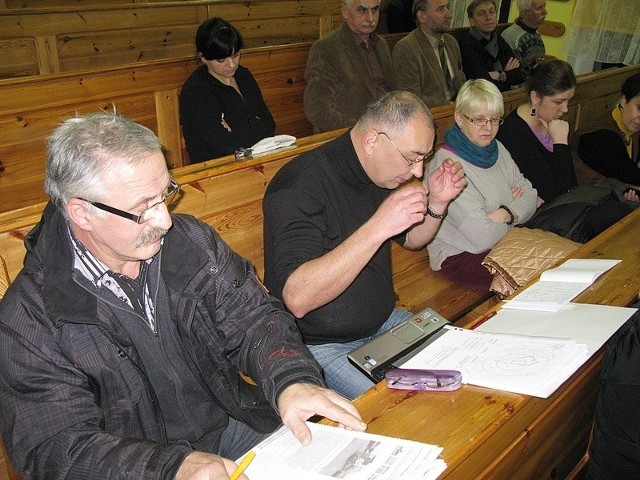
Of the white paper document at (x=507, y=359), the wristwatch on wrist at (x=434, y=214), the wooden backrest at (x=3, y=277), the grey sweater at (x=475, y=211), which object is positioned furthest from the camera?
the grey sweater at (x=475, y=211)

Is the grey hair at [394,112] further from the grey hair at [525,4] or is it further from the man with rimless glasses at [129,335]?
the grey hair at [525,4]

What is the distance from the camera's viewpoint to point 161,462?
1.16 metres

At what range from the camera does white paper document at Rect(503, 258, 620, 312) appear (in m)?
1.78

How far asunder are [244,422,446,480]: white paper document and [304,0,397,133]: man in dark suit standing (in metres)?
2.87

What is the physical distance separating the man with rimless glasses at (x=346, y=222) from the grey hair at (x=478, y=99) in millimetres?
719

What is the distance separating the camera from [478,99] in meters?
2.73

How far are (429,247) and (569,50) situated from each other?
17.4ft

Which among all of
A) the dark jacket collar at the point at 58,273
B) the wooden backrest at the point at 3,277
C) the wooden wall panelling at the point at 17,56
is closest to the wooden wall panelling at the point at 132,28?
the wooden wall panelling at the point at 17,56

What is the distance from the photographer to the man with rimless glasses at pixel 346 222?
1761mm

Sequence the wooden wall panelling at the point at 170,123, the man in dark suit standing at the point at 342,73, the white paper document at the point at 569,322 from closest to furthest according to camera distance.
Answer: the white paper document at the point at 569,322 < the wooden wall panelling at the point at 170,123 < the man in dark suit standing at the point at 342,73

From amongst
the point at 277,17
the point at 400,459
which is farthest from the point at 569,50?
the point at 400,459

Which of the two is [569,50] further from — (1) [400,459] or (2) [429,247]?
(1) [400,459]

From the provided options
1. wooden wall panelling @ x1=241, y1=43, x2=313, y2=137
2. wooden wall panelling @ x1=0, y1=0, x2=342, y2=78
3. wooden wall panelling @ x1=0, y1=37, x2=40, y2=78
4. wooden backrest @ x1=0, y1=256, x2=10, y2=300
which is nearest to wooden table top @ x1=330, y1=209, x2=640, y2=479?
wooden backrest @ x1=0, y1=256, x2=10, y2=300

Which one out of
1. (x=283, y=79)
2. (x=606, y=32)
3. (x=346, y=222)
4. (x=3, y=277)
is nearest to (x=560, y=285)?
(x=346, y=222)
